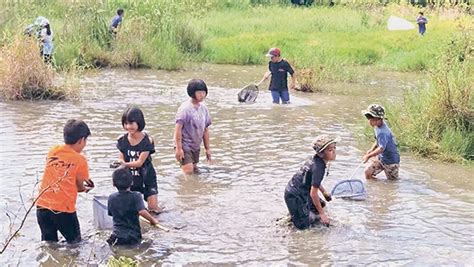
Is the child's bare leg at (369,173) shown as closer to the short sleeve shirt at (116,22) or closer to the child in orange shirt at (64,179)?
the child in orange shirt at (64,179)

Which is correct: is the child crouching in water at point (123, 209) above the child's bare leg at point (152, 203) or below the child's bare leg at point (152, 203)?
above

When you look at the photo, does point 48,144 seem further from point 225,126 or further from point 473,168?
point 473,168

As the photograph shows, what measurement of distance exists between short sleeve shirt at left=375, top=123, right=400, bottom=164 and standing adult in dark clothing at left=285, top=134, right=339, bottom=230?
208 cm

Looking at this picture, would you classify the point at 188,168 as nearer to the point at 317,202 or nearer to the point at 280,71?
the point at 317,202

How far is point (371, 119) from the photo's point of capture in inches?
348

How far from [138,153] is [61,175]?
1.15m

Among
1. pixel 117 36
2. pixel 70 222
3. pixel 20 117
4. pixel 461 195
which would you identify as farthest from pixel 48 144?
pixel 117 36

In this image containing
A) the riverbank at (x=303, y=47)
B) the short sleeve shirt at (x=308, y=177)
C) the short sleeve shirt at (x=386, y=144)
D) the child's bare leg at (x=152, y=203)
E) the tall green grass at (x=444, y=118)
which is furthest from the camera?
the riverbank at (x=303, y=47)

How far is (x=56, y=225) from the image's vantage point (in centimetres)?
626

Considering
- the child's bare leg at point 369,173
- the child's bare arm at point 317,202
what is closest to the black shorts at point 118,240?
the child's bare arm at point 317,202

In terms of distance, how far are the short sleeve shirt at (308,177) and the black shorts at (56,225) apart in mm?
2115

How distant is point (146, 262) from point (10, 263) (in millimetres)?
1177

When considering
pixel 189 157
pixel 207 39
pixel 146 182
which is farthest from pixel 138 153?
pixel 207 39

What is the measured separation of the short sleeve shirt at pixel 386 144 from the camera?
8.79m
